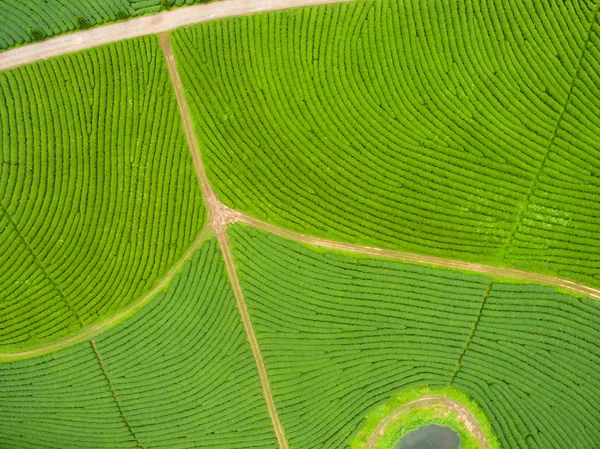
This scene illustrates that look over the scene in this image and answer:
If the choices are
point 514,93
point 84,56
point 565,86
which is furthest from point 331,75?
point 84,56

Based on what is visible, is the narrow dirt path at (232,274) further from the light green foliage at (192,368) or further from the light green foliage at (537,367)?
the light green foliage at (537,367)

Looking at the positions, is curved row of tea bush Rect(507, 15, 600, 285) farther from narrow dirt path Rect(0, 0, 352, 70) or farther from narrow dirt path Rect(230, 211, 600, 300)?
narrow dirt path Rect(0, 0, 352, 70)

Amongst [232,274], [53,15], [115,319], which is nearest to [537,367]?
[232,274]

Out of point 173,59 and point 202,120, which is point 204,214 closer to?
point 202,120

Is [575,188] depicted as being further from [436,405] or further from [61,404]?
[61,404]

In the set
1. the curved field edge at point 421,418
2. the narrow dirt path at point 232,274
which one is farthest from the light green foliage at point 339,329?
the curved field edge at point 421,418

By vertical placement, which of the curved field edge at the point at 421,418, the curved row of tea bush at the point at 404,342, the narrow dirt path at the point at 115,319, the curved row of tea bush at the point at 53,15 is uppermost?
the curved row of tea bush at the point at 53,15

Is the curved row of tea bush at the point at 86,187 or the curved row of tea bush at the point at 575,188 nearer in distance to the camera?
the curved row of tea bush at the point at 575,188

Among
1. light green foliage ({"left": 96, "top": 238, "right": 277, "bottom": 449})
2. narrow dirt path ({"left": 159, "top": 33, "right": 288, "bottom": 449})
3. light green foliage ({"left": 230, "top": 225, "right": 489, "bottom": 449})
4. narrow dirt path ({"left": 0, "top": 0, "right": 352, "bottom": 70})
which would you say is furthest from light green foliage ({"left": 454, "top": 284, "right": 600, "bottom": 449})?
narrow dirt path ({"left": 0, "top": 0, "right": 352, "bottom": 70})
